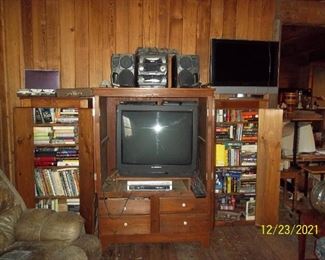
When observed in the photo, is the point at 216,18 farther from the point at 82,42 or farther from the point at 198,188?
the point at 198,188

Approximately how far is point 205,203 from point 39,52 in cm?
213

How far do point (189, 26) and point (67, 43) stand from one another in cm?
123

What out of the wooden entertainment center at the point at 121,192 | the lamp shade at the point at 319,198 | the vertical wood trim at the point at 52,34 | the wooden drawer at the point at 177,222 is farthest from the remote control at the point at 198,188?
the vertical wood trim at the point at 52,34

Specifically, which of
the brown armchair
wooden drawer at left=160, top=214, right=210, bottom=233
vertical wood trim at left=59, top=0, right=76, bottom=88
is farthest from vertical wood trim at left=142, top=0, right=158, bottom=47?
the brown armchair

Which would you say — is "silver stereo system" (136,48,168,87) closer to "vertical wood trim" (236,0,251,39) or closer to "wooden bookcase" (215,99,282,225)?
"wooden bookcase" (215,99,282,225)

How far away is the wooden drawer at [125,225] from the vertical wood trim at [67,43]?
138 cm

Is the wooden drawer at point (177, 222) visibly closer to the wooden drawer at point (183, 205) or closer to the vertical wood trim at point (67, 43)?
the wooden drawer at point (183, 205)

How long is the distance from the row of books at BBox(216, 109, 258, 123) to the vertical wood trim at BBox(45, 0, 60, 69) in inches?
66.9

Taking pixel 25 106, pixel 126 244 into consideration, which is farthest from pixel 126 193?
pixel 25 106

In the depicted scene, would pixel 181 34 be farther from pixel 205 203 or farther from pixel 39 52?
pixel 205 203

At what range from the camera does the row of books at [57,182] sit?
270 cm

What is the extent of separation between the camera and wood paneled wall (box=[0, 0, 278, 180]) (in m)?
2.87

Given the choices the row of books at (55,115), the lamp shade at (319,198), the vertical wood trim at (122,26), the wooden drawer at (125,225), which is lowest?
the wooden drawer at (125,225)

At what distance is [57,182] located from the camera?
107 inches
